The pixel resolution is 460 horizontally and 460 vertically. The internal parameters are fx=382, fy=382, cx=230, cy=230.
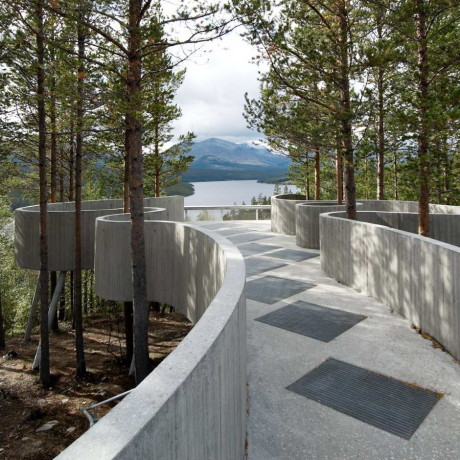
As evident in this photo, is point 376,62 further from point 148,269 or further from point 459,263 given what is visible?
point 148,269

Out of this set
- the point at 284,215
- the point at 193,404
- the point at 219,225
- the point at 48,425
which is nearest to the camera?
the point at 193,404

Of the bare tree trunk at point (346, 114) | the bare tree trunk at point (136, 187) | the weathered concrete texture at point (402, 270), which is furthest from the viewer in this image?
the bare tree trunk at point (346, 114)

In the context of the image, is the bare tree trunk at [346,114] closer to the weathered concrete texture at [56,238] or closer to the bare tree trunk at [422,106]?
the bare tree trunk at [422,106]

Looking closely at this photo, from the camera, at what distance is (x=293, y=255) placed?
38.3 ft

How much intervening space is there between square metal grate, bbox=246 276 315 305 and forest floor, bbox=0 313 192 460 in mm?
4838

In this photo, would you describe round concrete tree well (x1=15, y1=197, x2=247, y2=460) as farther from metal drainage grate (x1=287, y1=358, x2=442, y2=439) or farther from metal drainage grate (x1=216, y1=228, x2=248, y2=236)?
metal drainage grate (x1=216, y1=228, x2=248, y2=236)

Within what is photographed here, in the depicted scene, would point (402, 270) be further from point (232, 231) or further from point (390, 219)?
point (232, 231)

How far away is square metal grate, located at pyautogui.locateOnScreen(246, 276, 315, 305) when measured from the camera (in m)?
7.34

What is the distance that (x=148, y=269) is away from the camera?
28.2ft

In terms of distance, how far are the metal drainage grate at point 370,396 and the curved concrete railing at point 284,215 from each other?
38.7 feet

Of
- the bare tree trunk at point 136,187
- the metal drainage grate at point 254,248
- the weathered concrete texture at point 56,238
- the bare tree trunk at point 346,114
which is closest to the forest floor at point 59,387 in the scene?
the weathered concrete texture at point 56,238

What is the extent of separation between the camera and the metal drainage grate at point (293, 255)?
36.7ft

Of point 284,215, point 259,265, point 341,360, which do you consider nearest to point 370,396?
point 341,360

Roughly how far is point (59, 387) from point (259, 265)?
24.0 feet
